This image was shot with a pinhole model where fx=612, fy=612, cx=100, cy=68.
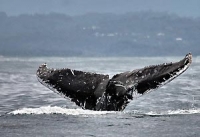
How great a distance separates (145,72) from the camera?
12.9m

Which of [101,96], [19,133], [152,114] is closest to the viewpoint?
[19,133]

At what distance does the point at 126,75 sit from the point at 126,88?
18.2 inches

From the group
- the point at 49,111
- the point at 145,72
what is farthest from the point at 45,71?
the point at 145,72

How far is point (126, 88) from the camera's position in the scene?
42.3ft

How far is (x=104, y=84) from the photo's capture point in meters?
13.3

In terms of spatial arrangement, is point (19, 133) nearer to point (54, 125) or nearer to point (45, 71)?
point (54, 125)

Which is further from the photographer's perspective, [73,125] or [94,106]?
[94,106]

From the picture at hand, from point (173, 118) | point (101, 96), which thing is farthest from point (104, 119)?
point (173, 118)

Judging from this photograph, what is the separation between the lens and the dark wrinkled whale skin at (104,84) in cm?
1266

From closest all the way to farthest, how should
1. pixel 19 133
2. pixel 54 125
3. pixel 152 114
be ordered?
pixel 19 133 < pixel 54 125 < pixel 152 114

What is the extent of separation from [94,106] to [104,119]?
2.43 ft

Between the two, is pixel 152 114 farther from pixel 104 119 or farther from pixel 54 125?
pixel 54 125

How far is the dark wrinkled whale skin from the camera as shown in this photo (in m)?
12.7

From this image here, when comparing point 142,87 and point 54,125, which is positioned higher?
point 142,87
